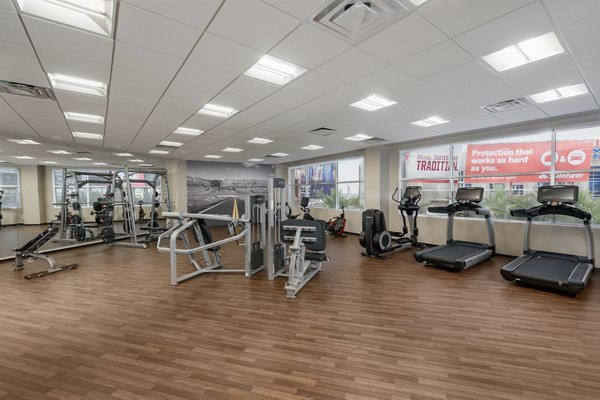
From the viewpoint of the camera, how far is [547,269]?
3.91 m

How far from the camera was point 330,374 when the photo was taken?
1.96m

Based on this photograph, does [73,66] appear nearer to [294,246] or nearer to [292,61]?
[292,61]

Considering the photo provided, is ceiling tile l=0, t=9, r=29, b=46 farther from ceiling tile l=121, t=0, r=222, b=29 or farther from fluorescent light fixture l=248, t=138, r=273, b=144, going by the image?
fluorescent light fixture l=248, t=138, r=273, b=144

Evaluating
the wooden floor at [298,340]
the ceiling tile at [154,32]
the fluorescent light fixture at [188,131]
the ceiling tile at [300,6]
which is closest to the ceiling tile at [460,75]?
the ceiling tile at [300,6]

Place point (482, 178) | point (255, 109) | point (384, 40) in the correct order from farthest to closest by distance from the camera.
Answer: point (482, 178) < point (255, 109) < point (384, 40)

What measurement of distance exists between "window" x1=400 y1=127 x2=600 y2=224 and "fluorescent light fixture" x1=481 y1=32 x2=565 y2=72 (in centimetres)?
345

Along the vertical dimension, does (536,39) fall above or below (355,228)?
above

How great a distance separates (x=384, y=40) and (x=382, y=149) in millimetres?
5421

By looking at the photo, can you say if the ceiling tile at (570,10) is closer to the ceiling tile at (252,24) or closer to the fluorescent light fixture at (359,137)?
the ceiling tile at (252,24)

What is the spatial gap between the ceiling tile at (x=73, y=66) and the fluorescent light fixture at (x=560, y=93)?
553 centimetres

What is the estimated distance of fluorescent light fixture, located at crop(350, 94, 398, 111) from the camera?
3.90m

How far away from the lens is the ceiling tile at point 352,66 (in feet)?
8.43

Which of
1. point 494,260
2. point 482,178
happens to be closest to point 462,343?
point 494,260

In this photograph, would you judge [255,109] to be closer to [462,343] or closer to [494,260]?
[462,343]
